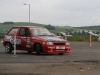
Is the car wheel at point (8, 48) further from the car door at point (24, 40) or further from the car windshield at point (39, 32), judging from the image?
the car windshield at point (39, 32)

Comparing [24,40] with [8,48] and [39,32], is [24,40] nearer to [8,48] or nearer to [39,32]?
[39,32]

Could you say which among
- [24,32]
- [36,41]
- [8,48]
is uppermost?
[24,32]

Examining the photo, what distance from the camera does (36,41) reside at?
2048 centimetres

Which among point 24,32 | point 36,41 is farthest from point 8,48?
point 36,41

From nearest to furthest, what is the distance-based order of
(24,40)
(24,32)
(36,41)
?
(36,41) → (24,40) → (24,32)

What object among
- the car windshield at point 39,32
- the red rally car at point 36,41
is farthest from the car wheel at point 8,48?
the car windshield at point 39,32

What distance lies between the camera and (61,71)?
1199 cm

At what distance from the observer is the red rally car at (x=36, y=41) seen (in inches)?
795

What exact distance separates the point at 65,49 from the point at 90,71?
28.1 feet

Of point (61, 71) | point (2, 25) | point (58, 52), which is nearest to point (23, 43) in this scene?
point (58, 52)

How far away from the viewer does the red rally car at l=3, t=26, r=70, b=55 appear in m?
20.2

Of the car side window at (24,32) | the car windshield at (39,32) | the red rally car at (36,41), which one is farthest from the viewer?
the car side window at (24,32)

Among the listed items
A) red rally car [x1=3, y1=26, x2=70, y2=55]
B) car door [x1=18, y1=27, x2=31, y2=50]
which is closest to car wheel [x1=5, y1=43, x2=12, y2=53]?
red rally car [x1=3, y1=26, x2=70, y2=55]

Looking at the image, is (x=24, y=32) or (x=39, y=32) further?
(x=24, y=32)
